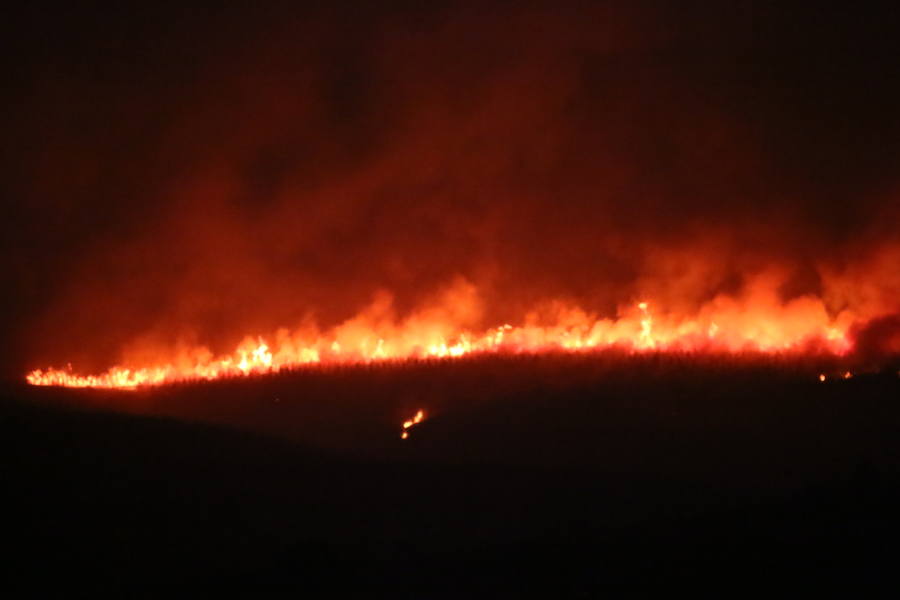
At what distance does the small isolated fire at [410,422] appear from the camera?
1848cm

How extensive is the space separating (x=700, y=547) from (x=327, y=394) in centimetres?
1024

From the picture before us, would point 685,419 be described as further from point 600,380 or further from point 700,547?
point 700,547

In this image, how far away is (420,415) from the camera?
19.2 metres

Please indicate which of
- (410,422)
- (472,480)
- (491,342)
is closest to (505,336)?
(491,342)

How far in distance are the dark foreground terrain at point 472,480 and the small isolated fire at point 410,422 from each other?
0.19m

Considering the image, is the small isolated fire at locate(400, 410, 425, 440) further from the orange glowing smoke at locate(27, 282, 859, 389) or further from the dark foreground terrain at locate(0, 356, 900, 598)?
the orange glowing smoke at locate(27, 282, 859, 389)

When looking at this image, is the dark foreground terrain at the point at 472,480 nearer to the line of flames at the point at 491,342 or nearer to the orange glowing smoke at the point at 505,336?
the line of flames at the point at 491,342

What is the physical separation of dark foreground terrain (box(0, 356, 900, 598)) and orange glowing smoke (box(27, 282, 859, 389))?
104 cm

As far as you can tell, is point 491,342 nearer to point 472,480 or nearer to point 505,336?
point 505,336

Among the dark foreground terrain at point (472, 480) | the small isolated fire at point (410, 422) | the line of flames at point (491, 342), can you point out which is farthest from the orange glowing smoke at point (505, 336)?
the small isolated fire at point (410, 422)

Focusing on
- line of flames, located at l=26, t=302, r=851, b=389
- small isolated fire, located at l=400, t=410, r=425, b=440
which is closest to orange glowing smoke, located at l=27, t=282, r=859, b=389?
line of flames, located at l=26, t=302, r=851, b=389

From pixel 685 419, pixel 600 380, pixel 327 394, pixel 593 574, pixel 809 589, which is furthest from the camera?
pixel 327 394

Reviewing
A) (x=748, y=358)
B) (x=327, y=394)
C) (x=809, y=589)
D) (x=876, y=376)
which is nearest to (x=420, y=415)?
(x=327, y=394)

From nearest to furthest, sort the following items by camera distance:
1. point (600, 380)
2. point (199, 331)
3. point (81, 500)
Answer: point (81, 500), point (600, 380), point (199, 331)
